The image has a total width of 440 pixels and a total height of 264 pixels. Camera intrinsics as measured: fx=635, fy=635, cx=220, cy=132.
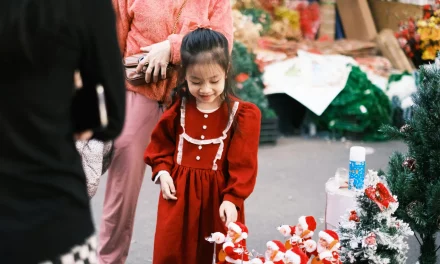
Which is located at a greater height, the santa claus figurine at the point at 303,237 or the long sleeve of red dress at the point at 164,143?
the long sleeve of red dress at the point at 164,143

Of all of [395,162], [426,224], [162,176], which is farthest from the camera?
[395,162]

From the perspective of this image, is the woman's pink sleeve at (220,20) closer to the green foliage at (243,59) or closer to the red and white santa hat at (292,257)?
the red and white santa hat at (292,257)

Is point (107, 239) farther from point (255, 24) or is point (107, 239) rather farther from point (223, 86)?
point (255, 24)

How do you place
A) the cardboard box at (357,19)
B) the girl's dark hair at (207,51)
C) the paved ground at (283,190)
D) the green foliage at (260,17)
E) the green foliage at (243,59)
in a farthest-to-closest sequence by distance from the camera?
the cardboard box at (357,19) < the green foliage at (260,17) < the green foliage at (243,59) < the paved ground at (283,190) < the girl's dark hair at (207,51)

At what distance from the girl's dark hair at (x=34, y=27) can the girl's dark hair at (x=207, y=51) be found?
130cm

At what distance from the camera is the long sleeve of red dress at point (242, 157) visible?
8.73 feet

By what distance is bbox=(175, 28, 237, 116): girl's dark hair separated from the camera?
2.61m

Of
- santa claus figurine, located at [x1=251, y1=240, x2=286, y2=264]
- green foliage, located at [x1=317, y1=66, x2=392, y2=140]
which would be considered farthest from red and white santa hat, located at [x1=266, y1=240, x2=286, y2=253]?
green foliage, located at [x1=317, y1=66, x2=392, y2=140]

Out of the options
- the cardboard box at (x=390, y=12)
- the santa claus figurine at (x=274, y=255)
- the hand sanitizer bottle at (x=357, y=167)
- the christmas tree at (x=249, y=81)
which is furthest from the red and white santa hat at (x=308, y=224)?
the cardboard box at (x=390, y=12)

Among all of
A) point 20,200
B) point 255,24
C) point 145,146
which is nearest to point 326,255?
point 145,146

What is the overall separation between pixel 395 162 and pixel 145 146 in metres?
→ 1.23

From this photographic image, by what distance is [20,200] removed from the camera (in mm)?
1327

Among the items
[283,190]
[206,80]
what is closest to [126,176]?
[206,80]

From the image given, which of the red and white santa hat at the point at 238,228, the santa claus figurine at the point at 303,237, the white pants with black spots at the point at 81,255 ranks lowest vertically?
the santa claus figurine at the point at 303,237
